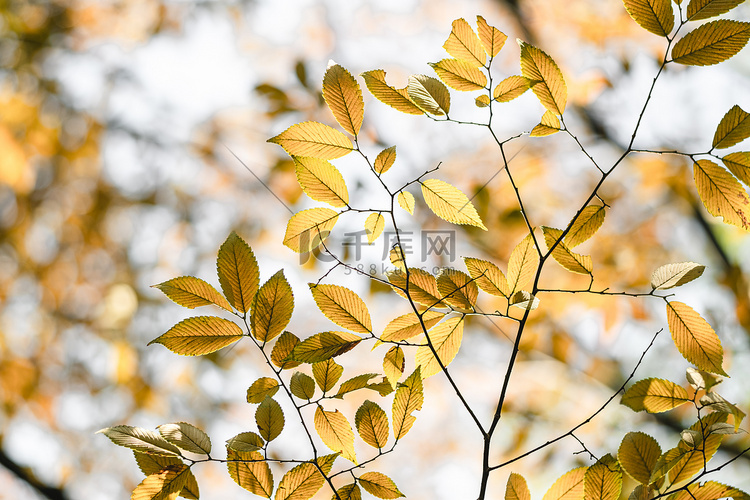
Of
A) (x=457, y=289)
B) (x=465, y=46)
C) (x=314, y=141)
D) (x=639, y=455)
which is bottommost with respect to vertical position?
(x=639, y=455)

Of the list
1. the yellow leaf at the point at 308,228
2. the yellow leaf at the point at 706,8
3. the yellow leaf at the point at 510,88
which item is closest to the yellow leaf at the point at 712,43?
the yellow leaf at the point at 706,8

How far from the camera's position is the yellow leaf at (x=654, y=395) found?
430mm

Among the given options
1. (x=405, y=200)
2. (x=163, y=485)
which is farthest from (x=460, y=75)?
(x=163, y=485)

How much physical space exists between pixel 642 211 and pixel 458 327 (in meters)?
1.75

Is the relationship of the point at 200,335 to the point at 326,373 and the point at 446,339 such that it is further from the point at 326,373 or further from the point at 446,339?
the point at 446,339

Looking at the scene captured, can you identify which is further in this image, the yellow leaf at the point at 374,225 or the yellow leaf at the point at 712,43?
the yellow leaf at the point at 374,225

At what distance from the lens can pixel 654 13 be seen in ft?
1.23

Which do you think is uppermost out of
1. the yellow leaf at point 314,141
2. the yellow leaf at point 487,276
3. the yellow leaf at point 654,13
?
the yellow leaf at point 654,13

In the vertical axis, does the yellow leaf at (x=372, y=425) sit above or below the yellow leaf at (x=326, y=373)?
below

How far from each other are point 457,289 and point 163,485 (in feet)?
1.01

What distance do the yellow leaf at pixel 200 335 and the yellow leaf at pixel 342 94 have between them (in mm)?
212

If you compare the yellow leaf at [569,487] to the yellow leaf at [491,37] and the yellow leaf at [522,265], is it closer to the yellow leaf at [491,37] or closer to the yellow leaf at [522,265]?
the yellow leaf at [522,265]

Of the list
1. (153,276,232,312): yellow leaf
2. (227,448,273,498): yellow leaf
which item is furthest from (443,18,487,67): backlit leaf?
(227,448,273,498): yellow leaf

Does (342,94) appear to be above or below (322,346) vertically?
above
